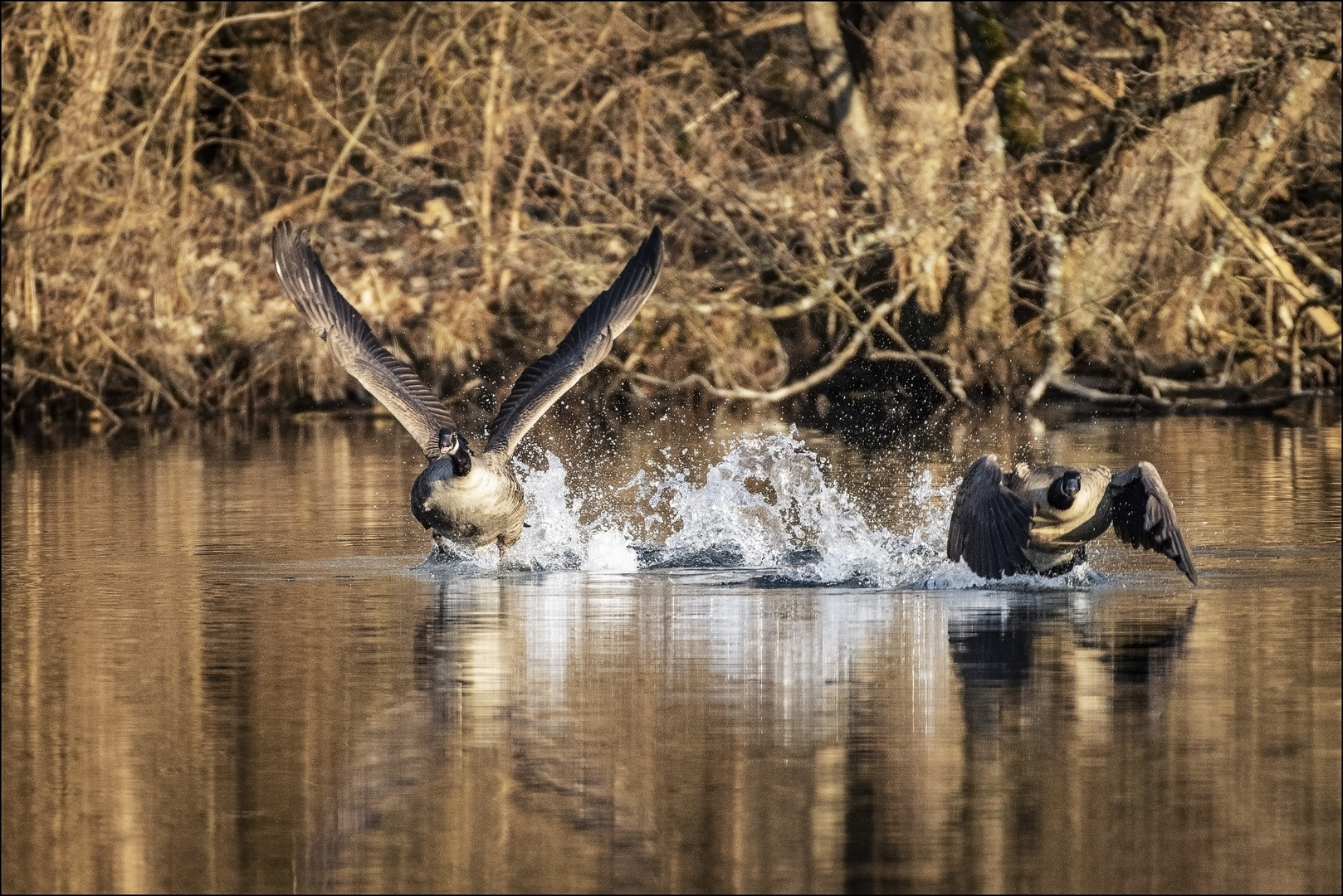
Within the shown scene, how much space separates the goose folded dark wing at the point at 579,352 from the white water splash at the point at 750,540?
1.89ft

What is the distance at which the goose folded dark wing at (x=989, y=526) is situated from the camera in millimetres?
9758

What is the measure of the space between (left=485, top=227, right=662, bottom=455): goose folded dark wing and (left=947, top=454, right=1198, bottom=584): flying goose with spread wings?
9.20 feet

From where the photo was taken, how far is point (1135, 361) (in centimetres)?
2116

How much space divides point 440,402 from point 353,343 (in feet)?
2.29

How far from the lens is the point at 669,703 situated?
7.76 m

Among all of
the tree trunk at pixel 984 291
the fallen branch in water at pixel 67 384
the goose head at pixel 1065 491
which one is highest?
the tree trunk at pixel 984 291

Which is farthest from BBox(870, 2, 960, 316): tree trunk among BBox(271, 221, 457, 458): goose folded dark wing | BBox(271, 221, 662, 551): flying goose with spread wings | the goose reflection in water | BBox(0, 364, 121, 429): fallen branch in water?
the goose reflection in water

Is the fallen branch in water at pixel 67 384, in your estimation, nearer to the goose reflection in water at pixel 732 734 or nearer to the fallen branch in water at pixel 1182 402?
the fallen branch in water at pixel 1182 402

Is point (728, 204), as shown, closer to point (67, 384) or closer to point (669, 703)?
point (67, 384)

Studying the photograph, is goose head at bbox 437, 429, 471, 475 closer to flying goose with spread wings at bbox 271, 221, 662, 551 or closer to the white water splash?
flying goose with spread wings at bbox 271, 221, 662, 551

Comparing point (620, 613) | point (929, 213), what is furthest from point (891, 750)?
point (929, 213)

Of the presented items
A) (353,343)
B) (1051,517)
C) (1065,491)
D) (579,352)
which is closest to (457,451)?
(579,352)

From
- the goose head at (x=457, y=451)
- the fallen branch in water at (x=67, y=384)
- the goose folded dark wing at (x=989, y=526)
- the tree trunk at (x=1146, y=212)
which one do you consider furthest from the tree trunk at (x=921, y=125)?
the goose folded dark wing at (x=989, y=526)

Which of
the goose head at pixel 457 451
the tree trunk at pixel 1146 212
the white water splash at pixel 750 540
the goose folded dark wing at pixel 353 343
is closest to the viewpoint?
the white water splash at pixel 750 540
